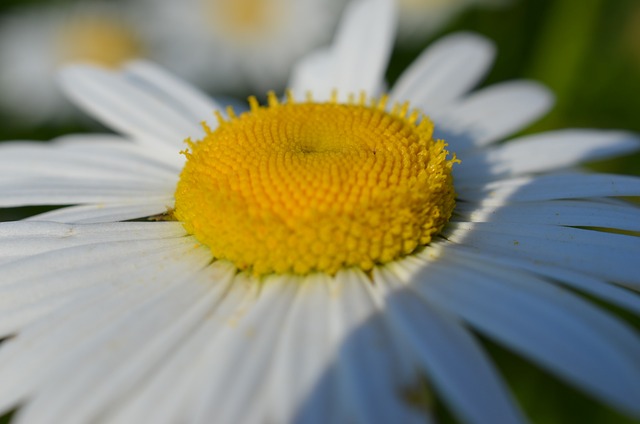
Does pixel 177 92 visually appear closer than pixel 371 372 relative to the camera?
No

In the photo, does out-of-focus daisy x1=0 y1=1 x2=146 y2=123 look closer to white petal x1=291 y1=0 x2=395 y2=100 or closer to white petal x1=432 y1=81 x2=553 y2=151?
white petal x1=291 y1=0 x2=395 y2=100

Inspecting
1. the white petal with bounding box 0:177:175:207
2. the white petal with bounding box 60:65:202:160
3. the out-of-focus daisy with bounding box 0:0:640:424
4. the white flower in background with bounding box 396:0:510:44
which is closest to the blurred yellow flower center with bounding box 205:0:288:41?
the white flower in background with bounding box 396:0:510:44

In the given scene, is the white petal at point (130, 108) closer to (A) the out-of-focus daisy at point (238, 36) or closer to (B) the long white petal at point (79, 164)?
(B) the long white petal at point (79, 164)

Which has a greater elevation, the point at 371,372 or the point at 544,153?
the point at 544,153

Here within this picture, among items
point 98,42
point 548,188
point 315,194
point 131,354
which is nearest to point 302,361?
point 131,354

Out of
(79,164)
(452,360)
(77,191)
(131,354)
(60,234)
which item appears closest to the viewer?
(452,360)

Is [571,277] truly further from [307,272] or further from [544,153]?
[544,153]

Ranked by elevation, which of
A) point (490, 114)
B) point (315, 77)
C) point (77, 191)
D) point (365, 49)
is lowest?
point (77, 191)

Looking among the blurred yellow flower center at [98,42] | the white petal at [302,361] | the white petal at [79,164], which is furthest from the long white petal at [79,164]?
the blurred yellow flower center at [98,42]
